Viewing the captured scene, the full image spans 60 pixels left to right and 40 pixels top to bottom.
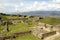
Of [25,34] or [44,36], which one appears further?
[25,34]

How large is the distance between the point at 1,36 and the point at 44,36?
7.15 metres

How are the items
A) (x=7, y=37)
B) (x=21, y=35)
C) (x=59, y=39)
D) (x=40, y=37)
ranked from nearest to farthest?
(x=59, y=39) < (x=40, y=37) < (x=7, y=37) < (x=21, y=35)

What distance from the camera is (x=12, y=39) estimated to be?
22422 mm

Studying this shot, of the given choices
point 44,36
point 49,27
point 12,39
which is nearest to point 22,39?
point 12,39

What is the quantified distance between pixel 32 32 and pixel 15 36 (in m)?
3.50

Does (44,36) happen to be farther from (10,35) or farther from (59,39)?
(10,35)

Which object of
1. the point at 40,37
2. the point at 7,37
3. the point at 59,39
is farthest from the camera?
the point at 7,37

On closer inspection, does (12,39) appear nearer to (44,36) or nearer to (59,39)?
(44,36)

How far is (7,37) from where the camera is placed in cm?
2292

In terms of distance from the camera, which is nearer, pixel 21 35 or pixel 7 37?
pixel 7 37

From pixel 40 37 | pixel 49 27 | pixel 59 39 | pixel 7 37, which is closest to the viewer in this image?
pixel 59 39

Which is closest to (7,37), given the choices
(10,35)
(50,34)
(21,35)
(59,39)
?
(10,35)

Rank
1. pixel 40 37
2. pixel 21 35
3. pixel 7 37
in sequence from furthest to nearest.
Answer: pixel 21 35 < pixel 7 37 < pixel 40 37

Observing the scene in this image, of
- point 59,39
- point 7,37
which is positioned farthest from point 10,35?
point 59,39
